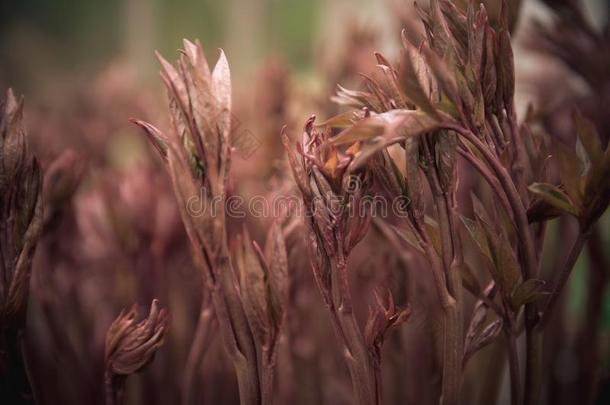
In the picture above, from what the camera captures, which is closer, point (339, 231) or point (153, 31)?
point (339, 231)

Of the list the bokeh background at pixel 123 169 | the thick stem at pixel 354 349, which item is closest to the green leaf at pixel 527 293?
the thick stem at pixel 354 349

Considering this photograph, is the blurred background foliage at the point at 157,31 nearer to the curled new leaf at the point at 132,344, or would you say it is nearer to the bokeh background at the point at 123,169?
the bokeh background at the point at 123,169

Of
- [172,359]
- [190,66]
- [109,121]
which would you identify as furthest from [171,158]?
[109,121]

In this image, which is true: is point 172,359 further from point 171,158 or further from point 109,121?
point 109,121

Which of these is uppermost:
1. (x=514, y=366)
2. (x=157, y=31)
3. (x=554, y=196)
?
(x=157, y=31)

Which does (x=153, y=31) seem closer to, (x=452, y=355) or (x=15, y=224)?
(x=15, y=224)

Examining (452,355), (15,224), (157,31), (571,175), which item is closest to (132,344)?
(15,224)

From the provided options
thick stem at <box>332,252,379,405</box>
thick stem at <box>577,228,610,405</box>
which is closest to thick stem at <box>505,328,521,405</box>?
thick stem at <box>332,252,379,405</box>
